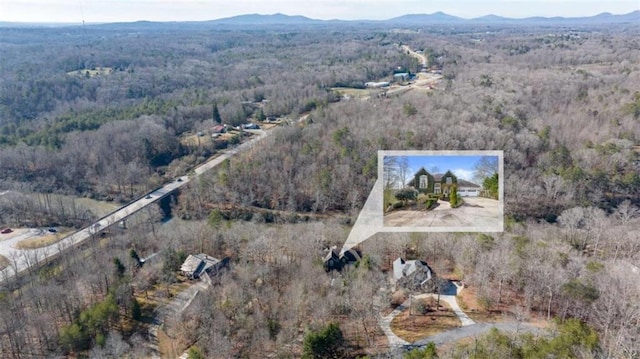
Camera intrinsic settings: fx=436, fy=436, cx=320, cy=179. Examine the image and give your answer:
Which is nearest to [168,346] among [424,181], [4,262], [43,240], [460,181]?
[424,181]

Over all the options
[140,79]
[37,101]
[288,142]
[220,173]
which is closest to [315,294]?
[220,173]

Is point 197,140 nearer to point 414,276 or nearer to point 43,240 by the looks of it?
point 43,240

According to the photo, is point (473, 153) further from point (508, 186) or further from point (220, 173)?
point (220, 173)

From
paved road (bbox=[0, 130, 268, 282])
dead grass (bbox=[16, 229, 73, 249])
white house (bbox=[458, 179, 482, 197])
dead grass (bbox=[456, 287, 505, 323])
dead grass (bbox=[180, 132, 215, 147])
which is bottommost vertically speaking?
dead grass (bbox=[456, 287, 505, 323])

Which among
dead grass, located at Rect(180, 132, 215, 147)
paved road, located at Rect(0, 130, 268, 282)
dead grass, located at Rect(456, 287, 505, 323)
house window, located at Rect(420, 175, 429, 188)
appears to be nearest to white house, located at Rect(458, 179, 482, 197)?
house window, located at Rect(420, 175, 429, 188)

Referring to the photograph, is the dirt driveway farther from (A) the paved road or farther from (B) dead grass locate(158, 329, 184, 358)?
(A) the paved road
